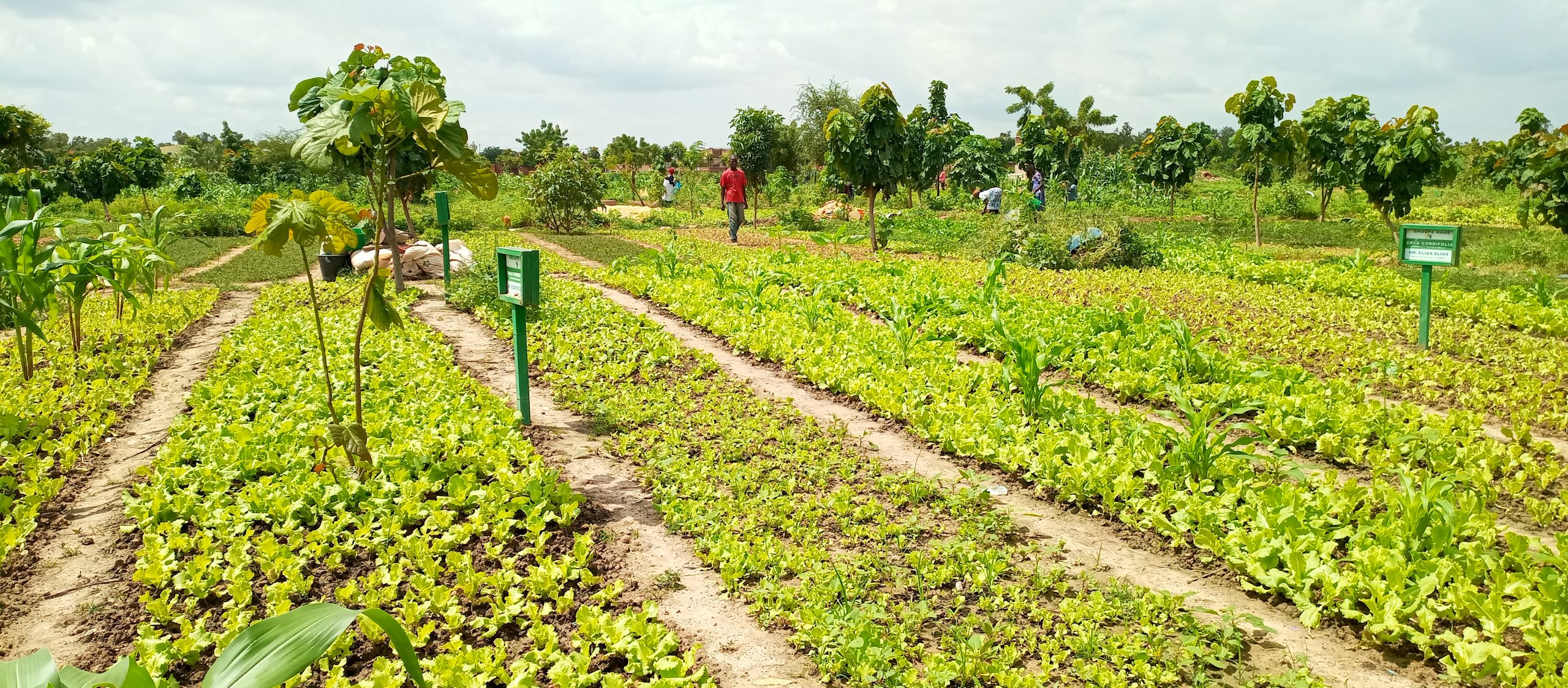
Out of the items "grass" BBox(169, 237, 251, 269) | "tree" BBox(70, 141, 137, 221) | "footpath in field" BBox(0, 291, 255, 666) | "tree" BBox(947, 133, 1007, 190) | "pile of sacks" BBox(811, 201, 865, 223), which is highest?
"tree" BBox(947, 133, 1007, 190)

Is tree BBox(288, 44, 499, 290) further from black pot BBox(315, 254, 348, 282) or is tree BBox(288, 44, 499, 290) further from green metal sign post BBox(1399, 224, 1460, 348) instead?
black pot BBox(315, 254, 348, 282)

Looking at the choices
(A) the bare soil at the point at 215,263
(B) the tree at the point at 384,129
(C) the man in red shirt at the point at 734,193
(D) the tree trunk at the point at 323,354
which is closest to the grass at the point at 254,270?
(A) the bare soil at the point at 215,263

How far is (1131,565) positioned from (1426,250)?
552 cm

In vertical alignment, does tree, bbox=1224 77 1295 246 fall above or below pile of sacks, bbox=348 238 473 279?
above

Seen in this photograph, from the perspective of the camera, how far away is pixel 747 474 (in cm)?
507

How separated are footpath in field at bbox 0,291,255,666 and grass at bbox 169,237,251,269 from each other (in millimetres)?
11750

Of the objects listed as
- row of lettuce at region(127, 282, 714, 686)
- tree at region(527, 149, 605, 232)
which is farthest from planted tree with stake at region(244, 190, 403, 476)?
tree at region(527, 149, 605, 232)

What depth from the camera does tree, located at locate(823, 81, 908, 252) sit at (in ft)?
58.9

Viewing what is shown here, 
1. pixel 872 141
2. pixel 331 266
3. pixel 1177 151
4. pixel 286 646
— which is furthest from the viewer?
pixel 1177 151

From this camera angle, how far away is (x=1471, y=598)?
10.9ft

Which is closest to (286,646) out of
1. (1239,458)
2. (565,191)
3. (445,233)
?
(1239,458)

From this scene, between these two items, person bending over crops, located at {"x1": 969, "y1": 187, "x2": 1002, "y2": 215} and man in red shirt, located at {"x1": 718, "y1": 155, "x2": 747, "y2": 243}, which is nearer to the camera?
man in red shirt, located at {"x1": 718, "y1": 155, "x2": 747, "y2": 243}

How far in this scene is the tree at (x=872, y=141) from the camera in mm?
17953

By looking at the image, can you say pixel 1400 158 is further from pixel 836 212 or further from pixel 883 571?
pixel 883 571
